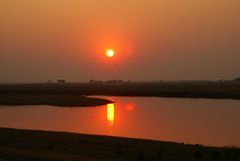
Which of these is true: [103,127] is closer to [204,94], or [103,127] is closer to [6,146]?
[6,146]

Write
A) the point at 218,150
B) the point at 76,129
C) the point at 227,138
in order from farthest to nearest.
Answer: the point at 76,129, the point at 227,138, the point at 218,150

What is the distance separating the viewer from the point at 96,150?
22.9 metres

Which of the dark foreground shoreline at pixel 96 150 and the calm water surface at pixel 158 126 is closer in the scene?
the dark foreground shoreline at pixel 96 150

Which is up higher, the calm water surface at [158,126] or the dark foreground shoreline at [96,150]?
the calm water surface at [158,126]

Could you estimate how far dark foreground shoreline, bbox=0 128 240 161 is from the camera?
1991 centimetres

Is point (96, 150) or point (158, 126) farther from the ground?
point (158, 126)

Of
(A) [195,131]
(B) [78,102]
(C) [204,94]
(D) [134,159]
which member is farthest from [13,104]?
A: (D) [134,159]

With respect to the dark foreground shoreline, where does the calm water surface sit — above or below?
above

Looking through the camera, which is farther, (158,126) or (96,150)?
(158,126)

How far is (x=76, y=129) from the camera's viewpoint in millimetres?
36219

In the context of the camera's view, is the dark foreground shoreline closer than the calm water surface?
Yes

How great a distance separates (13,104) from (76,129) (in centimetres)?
3782

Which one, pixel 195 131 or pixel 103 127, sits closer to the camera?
pixel 195 131

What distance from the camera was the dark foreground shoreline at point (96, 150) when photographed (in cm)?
1991
